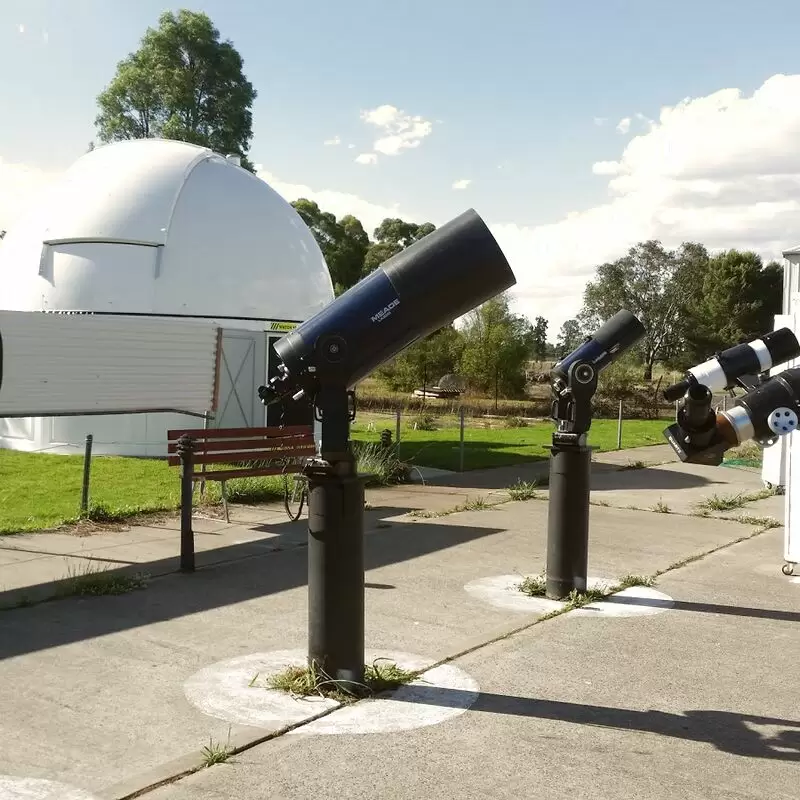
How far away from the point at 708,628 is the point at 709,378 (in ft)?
6.11

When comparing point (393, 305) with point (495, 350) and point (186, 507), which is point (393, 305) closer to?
point (186, 507)

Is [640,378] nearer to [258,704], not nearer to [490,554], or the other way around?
[490,554]

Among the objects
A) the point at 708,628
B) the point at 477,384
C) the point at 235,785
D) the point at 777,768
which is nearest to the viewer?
the point at 235,785

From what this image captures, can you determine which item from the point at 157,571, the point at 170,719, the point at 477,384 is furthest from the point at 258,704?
the point at 477,384

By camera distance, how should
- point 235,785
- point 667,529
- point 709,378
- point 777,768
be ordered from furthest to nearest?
1. point 667,529
2. point 709,378
3. point 777,768
4. point 235,785

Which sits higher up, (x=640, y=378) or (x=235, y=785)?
(x=640, y=378)

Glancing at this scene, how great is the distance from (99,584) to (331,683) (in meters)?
2.79

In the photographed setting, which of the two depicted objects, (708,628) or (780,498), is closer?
(708,628)

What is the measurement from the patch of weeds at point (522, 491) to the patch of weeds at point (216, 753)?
8364 millimetres

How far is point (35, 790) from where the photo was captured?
349 centimetres

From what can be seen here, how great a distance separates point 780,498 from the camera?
12.5 meters

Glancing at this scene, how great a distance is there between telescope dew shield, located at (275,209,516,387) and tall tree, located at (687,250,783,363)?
52.5 m

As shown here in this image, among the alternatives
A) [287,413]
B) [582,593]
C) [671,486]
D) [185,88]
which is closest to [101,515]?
[287,413]

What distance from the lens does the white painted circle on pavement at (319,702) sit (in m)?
4.24
